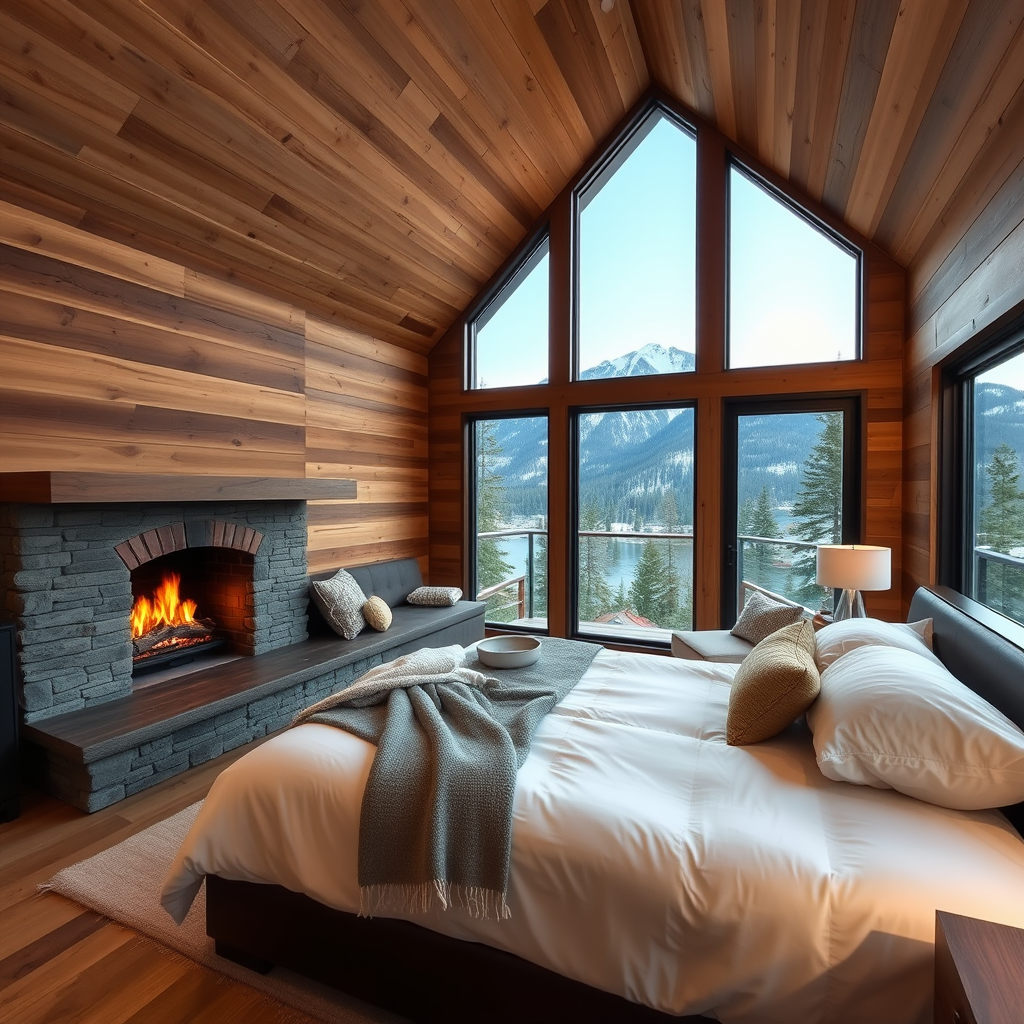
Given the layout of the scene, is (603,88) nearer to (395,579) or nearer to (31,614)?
(395,579)

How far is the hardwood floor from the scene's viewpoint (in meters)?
1.58

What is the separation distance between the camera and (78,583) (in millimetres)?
2744

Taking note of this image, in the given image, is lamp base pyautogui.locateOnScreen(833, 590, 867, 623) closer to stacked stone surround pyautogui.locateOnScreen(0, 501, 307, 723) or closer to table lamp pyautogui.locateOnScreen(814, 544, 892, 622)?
table lamp pyautogui.locateOnScreen(814, 544, 892, 622)

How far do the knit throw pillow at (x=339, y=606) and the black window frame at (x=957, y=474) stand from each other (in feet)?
11.3

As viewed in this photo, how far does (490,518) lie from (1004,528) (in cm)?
365

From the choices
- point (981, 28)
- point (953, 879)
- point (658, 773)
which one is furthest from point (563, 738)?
point (981, 28)

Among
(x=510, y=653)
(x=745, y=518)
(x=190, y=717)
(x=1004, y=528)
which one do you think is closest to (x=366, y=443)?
(x=190, y=717)

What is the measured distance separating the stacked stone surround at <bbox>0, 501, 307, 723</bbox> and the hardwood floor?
67 centimetres

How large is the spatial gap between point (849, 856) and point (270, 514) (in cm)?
345

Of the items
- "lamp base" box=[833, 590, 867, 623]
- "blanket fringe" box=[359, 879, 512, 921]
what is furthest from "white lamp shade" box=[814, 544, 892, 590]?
"blanket fringe" box=[359, 879, 512, 921]

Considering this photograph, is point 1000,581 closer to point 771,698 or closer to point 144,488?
point 771,698

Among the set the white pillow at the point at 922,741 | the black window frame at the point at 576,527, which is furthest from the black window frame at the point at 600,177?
the white pillow at the point at 922,741

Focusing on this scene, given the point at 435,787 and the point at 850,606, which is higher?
the point at 850,606

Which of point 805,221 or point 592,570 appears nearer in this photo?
point 805,221
